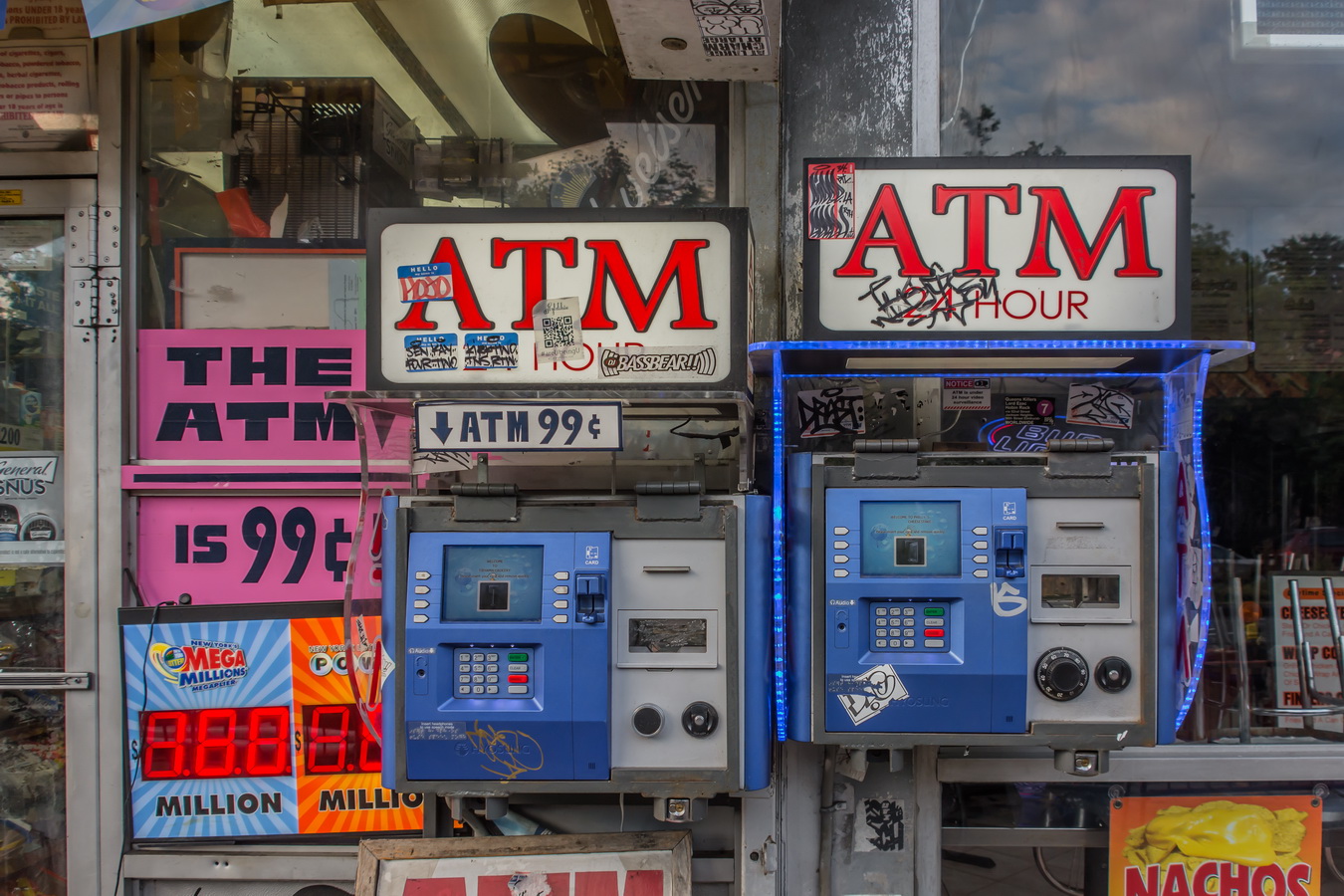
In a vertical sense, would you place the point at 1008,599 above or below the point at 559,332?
below

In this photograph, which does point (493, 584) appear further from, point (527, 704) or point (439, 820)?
point (439, 820)

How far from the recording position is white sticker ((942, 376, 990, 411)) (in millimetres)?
3488

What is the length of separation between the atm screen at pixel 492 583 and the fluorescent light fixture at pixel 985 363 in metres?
1.33

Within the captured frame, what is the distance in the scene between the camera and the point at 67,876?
3.57 metres

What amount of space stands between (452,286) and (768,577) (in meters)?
1.41

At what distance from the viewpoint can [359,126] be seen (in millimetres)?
3805

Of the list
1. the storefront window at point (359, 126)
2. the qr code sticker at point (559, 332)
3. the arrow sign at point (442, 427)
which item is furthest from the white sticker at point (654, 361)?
the storefront window at point (359, 126)

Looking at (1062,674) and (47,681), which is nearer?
(1062,674)

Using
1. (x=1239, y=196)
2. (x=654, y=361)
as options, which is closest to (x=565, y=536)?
(x=654, y=361)

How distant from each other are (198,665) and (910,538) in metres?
2.99

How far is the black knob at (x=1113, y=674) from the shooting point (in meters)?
2.60

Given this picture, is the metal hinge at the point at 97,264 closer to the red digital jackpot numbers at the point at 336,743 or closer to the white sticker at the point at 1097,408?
the red digital jackpot numbers at the point at 336,743

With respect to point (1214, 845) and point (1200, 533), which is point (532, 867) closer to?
point (1200, 533)

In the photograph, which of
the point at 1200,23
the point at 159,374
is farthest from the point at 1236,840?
the point at 159,374
